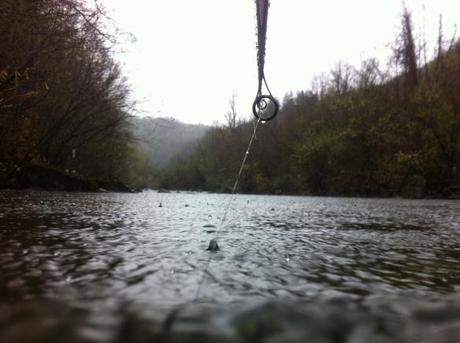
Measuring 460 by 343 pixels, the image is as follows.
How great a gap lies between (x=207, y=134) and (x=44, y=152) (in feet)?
127

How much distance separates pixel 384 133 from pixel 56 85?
19518mm

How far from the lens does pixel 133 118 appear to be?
2266 cm

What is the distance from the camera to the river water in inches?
31.1

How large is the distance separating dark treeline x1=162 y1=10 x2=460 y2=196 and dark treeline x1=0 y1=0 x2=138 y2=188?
14396 millimetres

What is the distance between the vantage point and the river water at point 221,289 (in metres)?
0.79

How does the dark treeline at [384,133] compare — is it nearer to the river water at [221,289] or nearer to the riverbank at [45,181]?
the riverbank at [45,181]

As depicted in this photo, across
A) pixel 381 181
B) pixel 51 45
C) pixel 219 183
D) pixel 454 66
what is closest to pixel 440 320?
pixel 51 45

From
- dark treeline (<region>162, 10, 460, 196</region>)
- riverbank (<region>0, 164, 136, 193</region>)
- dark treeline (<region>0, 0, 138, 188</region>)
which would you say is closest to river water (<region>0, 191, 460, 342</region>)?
dark treeline (<region>0, 0, 138, 188</region>)

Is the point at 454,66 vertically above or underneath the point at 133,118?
above

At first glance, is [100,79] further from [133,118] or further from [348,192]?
[348,192]

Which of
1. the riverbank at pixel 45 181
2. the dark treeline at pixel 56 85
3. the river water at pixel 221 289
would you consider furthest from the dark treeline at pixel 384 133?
the river water at pixel 221 289

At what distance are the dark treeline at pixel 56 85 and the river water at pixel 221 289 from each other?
4.14 metres

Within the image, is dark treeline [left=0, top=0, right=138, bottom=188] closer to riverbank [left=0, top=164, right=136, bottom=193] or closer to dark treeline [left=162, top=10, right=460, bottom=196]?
riverbank [left=0, top=164, right=136, bottom=193]

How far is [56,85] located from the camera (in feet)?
44.8
